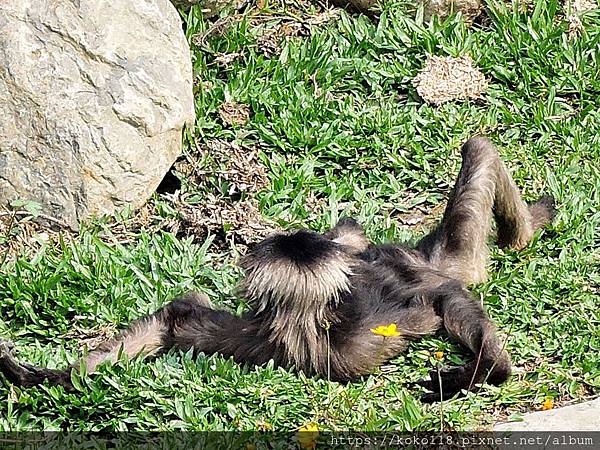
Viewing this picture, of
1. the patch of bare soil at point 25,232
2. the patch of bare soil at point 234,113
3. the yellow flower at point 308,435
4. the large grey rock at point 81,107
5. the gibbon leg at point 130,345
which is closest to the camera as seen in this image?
the yellow flower at point 308,435

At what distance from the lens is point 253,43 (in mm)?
9703

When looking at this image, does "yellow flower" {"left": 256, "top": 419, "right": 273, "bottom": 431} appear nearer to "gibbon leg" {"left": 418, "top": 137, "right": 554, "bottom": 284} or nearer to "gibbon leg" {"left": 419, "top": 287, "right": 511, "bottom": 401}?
"gibbon leg" {"left": 419, "top": 287, "right": 511, "bottom": 401}

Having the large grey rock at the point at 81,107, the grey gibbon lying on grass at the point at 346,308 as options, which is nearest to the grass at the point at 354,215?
the grey gibbon lying on grass at the point at 346,308

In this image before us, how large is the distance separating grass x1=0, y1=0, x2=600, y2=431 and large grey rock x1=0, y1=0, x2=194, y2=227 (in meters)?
0.34

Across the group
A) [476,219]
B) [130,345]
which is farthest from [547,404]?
[130,345]

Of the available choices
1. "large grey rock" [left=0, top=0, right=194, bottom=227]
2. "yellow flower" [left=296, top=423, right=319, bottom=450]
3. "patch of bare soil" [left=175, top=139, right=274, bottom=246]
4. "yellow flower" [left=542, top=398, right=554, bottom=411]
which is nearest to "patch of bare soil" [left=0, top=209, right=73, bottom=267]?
"large grey rock" [left=0, top=0, right=194, bottom=227]

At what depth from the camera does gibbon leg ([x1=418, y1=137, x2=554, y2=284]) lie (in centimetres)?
702

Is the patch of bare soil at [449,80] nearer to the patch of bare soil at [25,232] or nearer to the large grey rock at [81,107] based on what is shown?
the large grey rock at [81,107]

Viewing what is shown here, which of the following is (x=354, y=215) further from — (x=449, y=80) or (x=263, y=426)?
(x=263, y=426)

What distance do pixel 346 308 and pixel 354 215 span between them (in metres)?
2.06

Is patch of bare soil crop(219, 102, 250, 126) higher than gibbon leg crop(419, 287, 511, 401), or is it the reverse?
gibbon leg crop(419, 287, 511, 401)

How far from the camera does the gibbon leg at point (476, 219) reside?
7.02 m

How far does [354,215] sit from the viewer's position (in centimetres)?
821

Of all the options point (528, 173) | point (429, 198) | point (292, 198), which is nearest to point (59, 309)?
point (292, 198)
